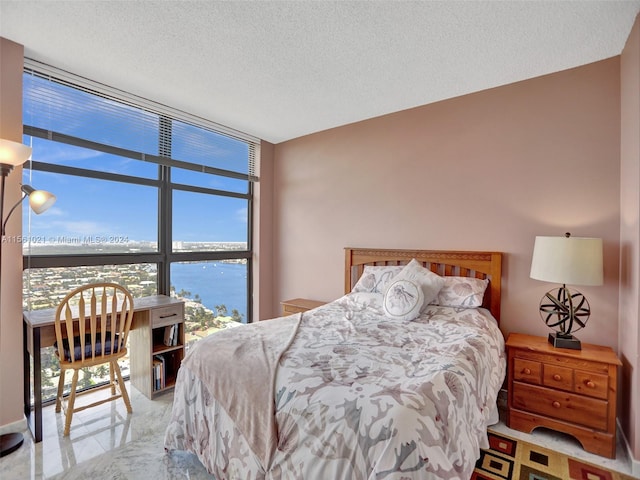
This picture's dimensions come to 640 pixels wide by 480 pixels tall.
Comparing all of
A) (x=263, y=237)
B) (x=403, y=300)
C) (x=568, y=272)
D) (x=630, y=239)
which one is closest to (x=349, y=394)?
(x=403, y=300)

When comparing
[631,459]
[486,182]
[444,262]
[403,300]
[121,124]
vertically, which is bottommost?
[631,459]

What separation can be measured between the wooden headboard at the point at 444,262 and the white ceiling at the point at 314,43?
1462mm

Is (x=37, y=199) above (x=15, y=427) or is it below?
above

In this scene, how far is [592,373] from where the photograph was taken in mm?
1978

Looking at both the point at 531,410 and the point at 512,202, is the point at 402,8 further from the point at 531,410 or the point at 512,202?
the point at 531,410

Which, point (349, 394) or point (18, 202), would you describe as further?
point (18, 202)

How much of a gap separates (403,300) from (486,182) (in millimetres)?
1327

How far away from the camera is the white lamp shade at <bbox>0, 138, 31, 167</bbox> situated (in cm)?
189

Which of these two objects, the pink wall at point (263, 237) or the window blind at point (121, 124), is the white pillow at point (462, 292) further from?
the window blind at point (121, 124)

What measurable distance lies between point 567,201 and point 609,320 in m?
0.91

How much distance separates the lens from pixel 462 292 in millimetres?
2572

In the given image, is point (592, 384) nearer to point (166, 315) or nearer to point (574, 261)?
point (574, 261)

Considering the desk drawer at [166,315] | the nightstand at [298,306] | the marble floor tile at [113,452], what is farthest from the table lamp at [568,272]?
the desk drawer at [166,315]

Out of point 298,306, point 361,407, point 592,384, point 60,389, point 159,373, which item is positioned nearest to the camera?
point 361,407
